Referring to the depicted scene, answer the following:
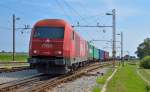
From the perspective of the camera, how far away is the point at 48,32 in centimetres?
3153

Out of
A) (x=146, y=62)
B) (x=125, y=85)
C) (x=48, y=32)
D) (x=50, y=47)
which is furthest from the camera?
(x=146, y=62)

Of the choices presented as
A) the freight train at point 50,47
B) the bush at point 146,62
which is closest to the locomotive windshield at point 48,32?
the freight train at point 50,47

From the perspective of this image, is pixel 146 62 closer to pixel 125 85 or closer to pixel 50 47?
pixel 50 47

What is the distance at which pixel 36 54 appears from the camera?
31.0 metres

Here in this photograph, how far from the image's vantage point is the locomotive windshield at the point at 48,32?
31.4 metres

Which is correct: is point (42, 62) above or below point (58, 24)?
below

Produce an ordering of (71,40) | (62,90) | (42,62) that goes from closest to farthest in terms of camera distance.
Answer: (62,90), (42,62), (71,40)

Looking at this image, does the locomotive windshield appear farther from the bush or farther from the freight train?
the bush

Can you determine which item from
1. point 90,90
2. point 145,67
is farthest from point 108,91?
point 145,67

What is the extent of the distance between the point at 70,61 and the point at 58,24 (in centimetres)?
280

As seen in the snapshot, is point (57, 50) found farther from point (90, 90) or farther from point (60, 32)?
point (90, 90)

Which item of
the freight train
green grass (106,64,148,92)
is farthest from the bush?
the freight train

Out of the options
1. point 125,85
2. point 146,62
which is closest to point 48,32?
point 125,85

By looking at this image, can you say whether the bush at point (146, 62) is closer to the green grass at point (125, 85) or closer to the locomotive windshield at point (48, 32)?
the green grass at point (125, 85)
